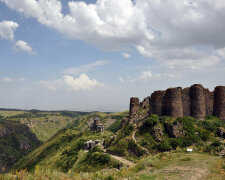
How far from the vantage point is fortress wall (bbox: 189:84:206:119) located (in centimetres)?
5172

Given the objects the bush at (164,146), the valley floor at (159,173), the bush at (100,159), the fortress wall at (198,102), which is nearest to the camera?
the valley floor at (159,173)

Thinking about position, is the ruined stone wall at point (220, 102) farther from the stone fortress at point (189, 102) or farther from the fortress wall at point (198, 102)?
the fortress wall at point (198, 102)

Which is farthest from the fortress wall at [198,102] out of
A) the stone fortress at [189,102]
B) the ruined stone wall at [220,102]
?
the ruined stone wall at [220,102]

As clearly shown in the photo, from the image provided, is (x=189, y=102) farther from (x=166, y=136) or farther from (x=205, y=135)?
(x=166, y=136)

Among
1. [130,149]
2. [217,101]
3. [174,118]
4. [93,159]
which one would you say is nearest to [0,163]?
[93,159]

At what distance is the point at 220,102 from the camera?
5303 cm

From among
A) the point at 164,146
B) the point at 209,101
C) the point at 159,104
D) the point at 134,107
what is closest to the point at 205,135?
the point at 164,146

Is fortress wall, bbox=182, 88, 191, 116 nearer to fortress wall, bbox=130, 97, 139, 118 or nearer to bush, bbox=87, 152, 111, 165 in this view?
fortress wall, bbox=130, 97, 139, 118

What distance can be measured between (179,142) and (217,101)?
2077 centimetres

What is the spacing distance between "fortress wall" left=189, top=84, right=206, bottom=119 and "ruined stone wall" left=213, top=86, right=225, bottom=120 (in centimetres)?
466

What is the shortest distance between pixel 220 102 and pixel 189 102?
365 inches

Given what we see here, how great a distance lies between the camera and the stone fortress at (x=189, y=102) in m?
51.5

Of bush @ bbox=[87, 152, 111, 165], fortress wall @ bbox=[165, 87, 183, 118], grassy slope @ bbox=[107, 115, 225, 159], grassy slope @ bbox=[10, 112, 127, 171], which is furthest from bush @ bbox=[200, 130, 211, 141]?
grassy slope @ bbox=[10, 112, 127, 171]

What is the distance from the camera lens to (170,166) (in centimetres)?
1938
